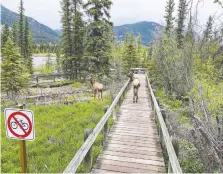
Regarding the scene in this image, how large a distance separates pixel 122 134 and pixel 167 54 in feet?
57.8

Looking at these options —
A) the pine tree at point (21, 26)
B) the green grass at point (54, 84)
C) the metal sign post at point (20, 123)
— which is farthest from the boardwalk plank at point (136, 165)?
the pine tree at point (21, 26)

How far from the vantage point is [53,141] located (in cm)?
833

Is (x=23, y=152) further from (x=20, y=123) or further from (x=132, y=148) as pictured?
(x=132, y=148)

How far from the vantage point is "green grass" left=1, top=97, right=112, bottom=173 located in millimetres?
6566

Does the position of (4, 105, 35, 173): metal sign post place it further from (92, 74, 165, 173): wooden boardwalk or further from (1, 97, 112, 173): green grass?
(1, 97, 112, 173): green grass

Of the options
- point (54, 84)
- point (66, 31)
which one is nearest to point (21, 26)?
point (66, 31)

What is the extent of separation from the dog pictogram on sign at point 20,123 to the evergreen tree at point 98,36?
66.4 ft

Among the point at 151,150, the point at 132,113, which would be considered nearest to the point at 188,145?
the point at 151,150

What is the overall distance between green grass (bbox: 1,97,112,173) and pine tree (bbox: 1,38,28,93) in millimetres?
9228

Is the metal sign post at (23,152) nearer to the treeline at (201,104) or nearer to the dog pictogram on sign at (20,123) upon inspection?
the dog pictogram on sign at (20,123)

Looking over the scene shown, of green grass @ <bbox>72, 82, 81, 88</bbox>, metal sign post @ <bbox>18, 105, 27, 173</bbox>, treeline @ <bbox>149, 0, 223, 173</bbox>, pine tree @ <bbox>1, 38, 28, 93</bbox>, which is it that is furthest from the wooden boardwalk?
green grass @ <bbox>72, 82, 81, 88</bbox>

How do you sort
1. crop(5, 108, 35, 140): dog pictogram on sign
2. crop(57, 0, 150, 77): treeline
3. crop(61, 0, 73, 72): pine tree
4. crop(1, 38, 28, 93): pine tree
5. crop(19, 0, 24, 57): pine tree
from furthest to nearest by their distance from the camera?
crop(19, 0, 24, 57): pine tree < crop(61, 0, 73, 72): pine tree < crop(57, 0, 150, 77): treeline < crop(1, 38, 28, 93): pine tree < crop(5, 108, 35, 140): dog pictogram on sign

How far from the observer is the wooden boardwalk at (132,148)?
16.5 ft

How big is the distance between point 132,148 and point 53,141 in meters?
3.60
